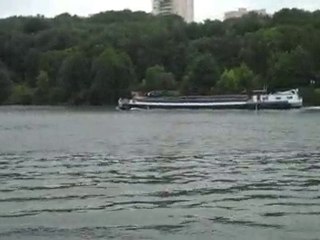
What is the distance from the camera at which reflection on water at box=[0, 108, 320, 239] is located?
84.5ft

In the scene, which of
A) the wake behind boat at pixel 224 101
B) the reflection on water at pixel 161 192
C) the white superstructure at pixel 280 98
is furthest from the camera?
the white superstructure at pixel 280 98

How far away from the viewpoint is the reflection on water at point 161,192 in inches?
1014

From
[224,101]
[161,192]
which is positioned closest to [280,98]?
[224,101]

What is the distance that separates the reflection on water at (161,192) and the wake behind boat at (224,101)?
106608mm

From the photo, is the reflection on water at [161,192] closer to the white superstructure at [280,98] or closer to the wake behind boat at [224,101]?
the wake behind boat at [224,101]

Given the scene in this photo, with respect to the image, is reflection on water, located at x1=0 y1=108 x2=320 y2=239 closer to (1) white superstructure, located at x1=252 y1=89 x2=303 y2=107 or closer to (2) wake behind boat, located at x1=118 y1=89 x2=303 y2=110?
(2) wake behind boat, located at x1=118 y1=89 x2=303 y2=110

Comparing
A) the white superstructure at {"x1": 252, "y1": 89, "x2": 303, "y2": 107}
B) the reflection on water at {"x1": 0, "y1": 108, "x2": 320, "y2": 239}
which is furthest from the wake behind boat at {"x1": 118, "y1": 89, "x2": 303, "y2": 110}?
the reflection on water at {"x1": 0, "y1": 108, "x2": 320, "y2": 239}

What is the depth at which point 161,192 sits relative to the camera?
34.1 m

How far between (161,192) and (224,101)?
142329 millimetres

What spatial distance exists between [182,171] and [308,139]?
30173 mm

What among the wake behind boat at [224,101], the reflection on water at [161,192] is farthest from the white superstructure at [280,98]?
the reflection on water at [161,192]

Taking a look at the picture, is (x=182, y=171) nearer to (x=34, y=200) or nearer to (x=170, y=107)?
(x=34, y=200)

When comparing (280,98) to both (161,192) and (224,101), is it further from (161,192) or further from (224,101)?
(161,192)

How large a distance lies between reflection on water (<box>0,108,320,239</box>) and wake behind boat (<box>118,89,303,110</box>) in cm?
10661
